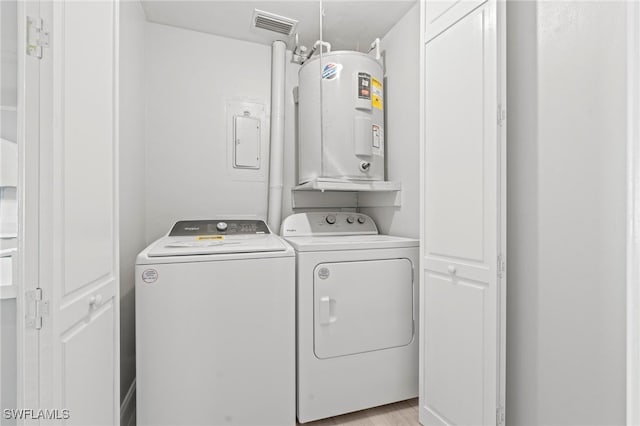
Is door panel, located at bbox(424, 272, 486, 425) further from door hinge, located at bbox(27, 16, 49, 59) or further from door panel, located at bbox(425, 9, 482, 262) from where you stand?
door hinge, located at bbox(27, 16, 49, 59)

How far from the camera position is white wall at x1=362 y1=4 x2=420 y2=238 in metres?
2.00

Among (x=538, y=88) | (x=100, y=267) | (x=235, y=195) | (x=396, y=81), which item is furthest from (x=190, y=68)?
(x=538, y=88)

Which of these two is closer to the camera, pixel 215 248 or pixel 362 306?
pixel 215 248

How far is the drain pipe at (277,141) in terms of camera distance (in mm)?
2332

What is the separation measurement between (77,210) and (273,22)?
1.91m

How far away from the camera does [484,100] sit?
1.25 meters

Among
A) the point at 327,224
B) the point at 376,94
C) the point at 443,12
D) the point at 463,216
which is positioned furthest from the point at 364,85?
the point at 463,216

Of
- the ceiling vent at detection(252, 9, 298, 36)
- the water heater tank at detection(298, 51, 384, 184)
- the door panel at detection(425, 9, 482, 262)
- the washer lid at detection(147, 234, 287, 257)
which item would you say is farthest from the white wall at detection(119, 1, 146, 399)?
the door panel at detection(425, 9, 482, 262)

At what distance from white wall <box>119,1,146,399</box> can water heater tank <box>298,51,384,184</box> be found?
110cm

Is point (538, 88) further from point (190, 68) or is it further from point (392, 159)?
point (190, 68)

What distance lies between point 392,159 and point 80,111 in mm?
1872

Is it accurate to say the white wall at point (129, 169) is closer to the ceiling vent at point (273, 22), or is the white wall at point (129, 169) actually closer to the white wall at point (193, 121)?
the white wall at point (193, 121)

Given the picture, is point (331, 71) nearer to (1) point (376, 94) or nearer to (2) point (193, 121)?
(1) point (376, 94)

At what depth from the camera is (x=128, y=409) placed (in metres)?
1.58
